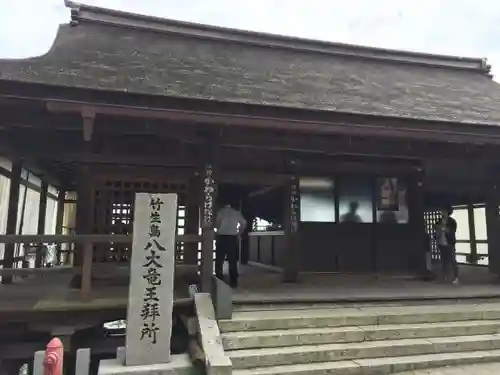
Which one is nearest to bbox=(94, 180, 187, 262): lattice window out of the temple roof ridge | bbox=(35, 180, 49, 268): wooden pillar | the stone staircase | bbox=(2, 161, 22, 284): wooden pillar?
bbox=(2, 161, 22, 284): wooden pillar

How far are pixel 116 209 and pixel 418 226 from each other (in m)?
6.21

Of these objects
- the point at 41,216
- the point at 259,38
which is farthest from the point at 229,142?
the point at 41,216

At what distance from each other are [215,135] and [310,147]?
1.84 metres

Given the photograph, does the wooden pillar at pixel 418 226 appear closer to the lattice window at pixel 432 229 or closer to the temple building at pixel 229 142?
the temple building at pixel 229 142

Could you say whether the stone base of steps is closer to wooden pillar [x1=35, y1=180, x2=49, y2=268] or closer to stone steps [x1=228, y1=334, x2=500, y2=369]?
stone steps [x1=228, y1=334, x2=500, y2=369]

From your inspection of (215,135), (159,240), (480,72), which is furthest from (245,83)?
(480,72)

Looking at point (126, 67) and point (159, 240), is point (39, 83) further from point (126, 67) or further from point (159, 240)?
point (159, 240)

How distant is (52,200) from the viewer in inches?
492

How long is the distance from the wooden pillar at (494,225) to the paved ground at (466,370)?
487 centimetres

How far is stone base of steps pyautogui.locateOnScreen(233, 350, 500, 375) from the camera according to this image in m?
4.33

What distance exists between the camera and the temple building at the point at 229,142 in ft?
18.2

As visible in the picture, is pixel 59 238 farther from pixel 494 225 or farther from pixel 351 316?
pixel 494 225

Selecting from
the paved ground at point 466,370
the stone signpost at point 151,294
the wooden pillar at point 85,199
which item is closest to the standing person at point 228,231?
the stone signpost at point 151,294

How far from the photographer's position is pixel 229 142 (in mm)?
6559
